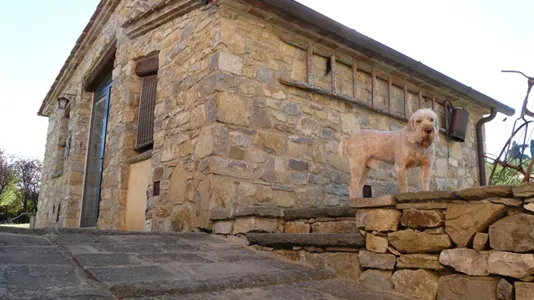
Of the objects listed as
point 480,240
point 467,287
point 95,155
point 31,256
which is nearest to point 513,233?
point 480,240

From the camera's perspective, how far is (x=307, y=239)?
297cm

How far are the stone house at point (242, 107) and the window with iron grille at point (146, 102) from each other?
28mm

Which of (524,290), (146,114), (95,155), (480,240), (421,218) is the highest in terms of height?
(146,114)

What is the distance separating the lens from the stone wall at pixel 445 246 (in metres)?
2.05

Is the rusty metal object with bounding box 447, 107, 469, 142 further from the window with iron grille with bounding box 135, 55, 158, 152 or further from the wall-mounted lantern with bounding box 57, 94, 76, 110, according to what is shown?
the wall-mounted lantern with bounding box 57, 94, 76, 110

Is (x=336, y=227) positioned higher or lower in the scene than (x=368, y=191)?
lower

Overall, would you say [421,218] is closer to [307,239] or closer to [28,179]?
[307,239]

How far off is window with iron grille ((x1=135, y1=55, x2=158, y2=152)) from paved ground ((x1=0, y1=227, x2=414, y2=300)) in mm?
2738

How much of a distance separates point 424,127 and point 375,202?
0.70m

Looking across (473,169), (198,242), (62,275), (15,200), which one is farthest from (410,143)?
(15,200)

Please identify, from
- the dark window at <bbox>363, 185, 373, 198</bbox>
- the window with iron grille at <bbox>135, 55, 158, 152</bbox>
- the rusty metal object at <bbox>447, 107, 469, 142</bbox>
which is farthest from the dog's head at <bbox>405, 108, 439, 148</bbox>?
the rusty metal object at <bbox>447, 107, 469, 142</bbox>

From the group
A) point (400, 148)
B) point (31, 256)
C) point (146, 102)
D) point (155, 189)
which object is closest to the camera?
point (31, 256)

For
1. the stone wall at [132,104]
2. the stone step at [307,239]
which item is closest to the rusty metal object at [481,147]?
the stone wall at [132,104]

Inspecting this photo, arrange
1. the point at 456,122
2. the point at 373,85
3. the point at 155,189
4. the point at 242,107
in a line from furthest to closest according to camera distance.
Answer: the point at 456,122 → the point at 373,85 → the point at 155,189 → the point at 242,107
